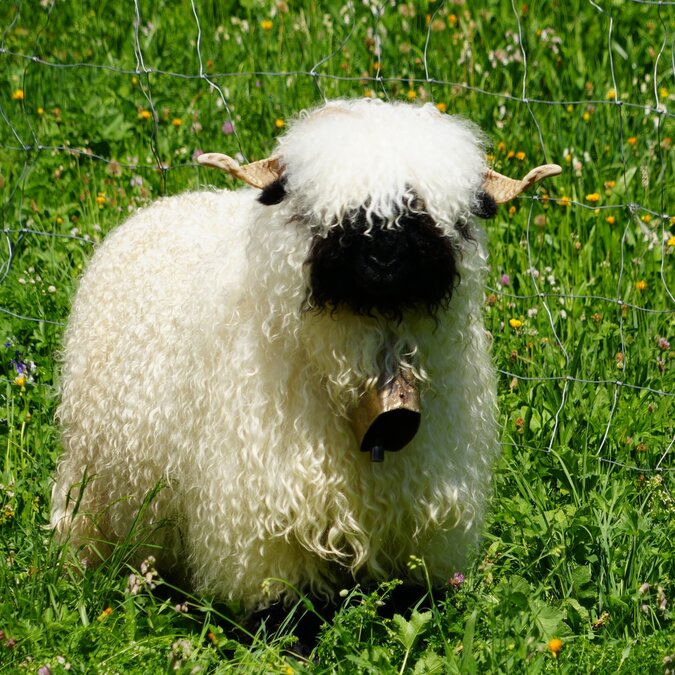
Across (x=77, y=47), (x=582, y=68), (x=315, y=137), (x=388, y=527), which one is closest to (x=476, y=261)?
(x=315, y=137)

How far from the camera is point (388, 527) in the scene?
279cm

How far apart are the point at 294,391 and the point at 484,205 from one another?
625 mm

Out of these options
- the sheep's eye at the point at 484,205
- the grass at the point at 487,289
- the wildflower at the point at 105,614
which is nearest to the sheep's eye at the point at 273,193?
the sheep's eye at the point at 484,205

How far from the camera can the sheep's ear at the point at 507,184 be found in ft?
8.40

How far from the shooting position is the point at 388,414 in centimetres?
253

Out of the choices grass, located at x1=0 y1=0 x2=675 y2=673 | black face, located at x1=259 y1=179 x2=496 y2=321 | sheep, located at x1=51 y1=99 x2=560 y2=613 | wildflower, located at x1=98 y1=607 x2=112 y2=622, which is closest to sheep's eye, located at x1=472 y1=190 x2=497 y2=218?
sheep, located at x1=51 y1=99 x2=560 y2=613

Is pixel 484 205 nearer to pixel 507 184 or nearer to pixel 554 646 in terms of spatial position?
pixel 507 184

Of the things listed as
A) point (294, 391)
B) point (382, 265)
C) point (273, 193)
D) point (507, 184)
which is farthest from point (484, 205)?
point (294, 391)

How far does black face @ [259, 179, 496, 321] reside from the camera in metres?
2.36

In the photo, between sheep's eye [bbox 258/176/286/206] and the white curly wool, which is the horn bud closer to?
the white curly wool

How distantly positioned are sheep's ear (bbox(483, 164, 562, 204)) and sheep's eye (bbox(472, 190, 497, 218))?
16 mm

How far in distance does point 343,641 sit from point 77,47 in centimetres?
390

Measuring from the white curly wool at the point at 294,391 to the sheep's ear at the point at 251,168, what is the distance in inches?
1.7

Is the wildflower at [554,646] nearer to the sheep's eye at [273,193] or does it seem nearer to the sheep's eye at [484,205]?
the sheep's eye at [484,205]
